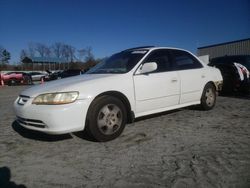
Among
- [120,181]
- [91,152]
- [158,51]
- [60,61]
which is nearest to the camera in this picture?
[120,181]

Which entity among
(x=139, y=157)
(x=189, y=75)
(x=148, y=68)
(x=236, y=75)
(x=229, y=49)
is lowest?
(x=139, y=157)

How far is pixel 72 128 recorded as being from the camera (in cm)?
372

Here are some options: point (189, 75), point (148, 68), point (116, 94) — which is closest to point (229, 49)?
point (189, 75)

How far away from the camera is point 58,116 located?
3621 mm

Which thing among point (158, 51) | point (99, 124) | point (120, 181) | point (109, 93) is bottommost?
point (120, 181)

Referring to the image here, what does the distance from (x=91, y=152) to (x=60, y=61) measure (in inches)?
2303

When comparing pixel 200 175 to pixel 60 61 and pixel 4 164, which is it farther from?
pixel 60 61

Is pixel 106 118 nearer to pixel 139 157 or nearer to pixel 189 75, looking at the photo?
pixel 139 157

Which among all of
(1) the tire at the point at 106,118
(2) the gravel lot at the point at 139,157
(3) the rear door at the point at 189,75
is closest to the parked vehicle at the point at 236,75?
(3) the rear door at the point at 189,75

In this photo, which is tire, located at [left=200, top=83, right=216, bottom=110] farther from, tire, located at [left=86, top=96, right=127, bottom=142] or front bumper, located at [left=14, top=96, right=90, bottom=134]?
front bumper, located at [left=14, top=96, right=90, bottom=134]

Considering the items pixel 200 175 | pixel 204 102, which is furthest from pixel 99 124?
pixel 204 102

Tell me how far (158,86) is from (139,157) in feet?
5.69

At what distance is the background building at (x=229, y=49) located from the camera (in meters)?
24.9

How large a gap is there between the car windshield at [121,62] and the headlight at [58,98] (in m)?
1.16
